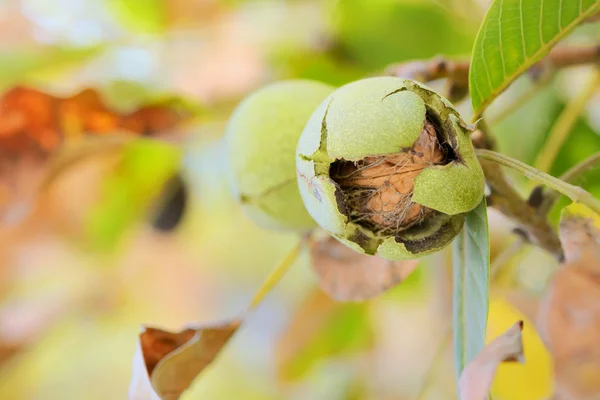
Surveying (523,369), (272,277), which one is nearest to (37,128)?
(272,277)

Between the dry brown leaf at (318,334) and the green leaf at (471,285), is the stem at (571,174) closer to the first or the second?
the green leaf at (471,285)

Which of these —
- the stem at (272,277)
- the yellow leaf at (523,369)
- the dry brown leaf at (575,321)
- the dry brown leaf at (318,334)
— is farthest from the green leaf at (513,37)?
the dry brown leaf at (318,334)

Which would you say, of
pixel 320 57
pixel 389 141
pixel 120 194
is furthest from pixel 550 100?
pixel 120 194

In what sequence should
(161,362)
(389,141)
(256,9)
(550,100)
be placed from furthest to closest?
(256,9) < (550,100) < (161,362) < (389,141)

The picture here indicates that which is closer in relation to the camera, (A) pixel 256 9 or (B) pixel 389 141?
(B) pixel 389 141

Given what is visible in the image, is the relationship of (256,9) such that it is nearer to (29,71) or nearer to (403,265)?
(29,71)

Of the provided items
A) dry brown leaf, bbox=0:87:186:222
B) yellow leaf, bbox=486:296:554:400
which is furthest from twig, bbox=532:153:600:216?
dry brown leaf, bbox=0:87:186:222
